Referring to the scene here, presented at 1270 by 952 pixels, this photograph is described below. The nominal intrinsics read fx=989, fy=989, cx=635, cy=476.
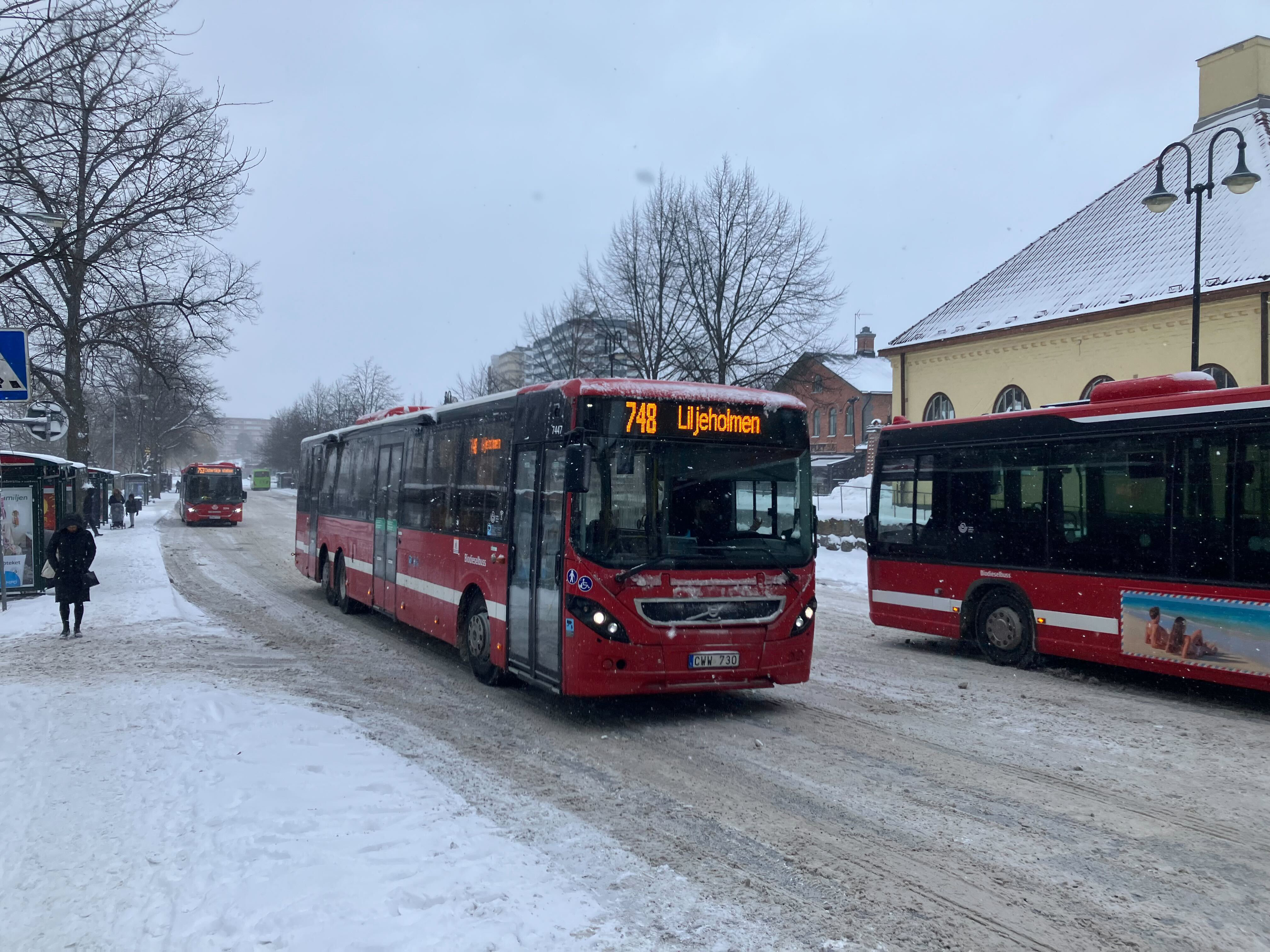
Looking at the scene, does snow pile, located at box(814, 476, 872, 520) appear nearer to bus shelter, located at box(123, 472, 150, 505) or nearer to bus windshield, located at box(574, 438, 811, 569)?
bus windshield, located at box(574, 438, 811, 569)

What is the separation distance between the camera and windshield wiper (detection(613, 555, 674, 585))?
825cm

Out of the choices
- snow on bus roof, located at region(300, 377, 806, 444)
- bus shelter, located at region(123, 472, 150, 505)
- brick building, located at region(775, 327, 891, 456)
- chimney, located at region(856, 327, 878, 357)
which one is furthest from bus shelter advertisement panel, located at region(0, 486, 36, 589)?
chimney, located at region(856, 327, 878, 357)

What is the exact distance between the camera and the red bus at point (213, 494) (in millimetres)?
44219

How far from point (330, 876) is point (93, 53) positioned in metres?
7.29

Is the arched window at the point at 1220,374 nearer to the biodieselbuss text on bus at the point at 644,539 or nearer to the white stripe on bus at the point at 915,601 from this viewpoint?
the white stripe on bus at the point at 915,601

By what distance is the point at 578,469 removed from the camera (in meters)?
8.16

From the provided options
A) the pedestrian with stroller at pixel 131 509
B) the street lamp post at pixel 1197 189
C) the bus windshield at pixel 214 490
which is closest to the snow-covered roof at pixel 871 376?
the bus windshield at pixel 214 490

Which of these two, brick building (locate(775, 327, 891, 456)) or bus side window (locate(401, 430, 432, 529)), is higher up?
brick building (locate(775, 327, 891, 456))

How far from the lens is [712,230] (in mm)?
32688

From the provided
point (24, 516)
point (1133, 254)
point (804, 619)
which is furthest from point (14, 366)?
point (1133, 254)

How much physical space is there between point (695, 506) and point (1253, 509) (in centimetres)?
524

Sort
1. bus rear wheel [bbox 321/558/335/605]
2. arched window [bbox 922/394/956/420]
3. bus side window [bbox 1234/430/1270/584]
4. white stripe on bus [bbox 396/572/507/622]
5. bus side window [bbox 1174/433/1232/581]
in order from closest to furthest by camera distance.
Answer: bus side window [bbox 1234/430/1270/584], bus side window [bbox 1174/433/1232/581], white stripe on bus [bbox 396/572/507/622], bus rear wheel [bbox 321/558/335/605], arched window [bbox 922/394/956/420]

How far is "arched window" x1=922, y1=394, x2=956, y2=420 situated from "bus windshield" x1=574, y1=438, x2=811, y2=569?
80.6 feet

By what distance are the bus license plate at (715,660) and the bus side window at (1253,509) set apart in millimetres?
4840
